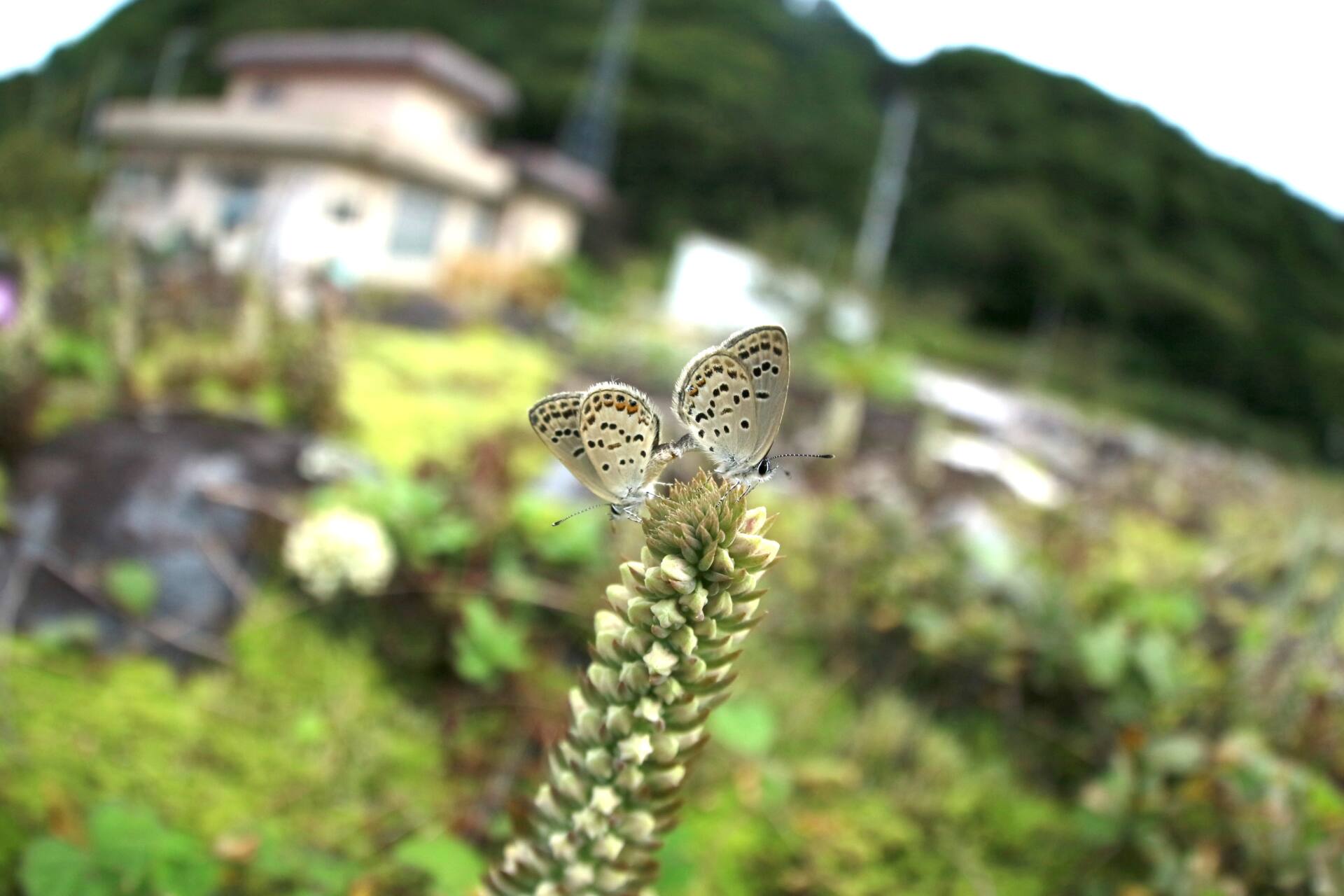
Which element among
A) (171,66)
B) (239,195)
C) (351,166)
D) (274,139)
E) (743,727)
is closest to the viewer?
(743,727)

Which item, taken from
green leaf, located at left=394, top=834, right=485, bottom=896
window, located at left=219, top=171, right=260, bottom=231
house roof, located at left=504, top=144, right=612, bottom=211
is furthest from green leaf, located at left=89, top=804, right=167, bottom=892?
house roof, located at left=504, top=144, right=612, bottom=211

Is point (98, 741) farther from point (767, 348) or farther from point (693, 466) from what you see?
point (693, 466)

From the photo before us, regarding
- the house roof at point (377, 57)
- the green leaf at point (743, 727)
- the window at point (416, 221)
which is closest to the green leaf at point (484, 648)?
the green leaf at point (743, 727)

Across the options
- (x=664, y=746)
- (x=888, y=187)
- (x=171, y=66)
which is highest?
(x=888, y=187)

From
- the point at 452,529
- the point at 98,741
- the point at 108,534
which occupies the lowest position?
the point at 98,741

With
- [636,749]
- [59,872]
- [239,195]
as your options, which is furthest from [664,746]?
[239,195]

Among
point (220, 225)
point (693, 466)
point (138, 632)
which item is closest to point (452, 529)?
point (138, 632)

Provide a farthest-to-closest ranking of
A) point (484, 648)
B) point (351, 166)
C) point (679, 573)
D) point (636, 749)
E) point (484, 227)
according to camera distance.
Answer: point (484, 227) → point (351, 166) → point (484, 648) → point (636, 749) → point (679, 573)

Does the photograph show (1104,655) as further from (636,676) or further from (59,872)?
(59,872)
